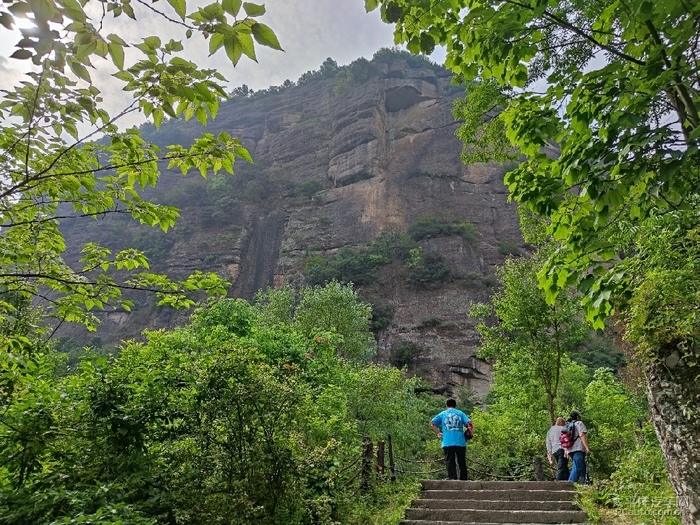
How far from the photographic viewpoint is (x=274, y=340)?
10250 millimetres

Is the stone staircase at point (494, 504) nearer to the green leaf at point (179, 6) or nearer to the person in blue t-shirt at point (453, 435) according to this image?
the person in blue t-shirt at point (453, 435)

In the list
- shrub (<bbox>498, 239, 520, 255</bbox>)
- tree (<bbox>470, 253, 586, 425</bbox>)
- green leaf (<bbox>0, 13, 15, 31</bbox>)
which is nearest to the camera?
green leaf (<bbox>0, 13, 15, 31</bbox>)

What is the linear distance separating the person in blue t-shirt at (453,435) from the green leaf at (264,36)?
7.18 meters

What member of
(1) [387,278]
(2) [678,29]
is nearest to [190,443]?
(2) [678,29]

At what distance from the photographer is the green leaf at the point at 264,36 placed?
148 cm

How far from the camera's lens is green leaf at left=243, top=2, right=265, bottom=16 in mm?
1473

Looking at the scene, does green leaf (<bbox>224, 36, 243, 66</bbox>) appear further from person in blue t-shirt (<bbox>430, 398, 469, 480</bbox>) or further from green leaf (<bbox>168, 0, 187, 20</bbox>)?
person in blue t-shirt (<bbox>430, 398, 469, 480</bbox>)

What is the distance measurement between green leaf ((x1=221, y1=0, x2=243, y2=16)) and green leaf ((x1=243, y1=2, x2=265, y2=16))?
30 mm

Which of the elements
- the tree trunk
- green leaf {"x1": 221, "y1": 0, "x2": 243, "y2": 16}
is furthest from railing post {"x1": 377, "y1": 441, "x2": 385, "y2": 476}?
green leaf {"x1": 221, "y1": 0, "x2": 243, "y2": 16}

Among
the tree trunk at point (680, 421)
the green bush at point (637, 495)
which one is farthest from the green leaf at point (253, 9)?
the green bush at point (637, 495)

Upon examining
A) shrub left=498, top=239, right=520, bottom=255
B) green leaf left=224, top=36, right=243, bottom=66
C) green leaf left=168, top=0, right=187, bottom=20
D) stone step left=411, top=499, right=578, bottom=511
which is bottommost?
stone step left=411, top=499, right=578, bottom=511

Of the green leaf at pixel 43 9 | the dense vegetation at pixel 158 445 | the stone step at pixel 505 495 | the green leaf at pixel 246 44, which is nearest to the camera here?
the green leaf at pixel 43 9

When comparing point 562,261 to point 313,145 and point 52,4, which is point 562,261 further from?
point 313,145

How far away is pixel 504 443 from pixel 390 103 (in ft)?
145
